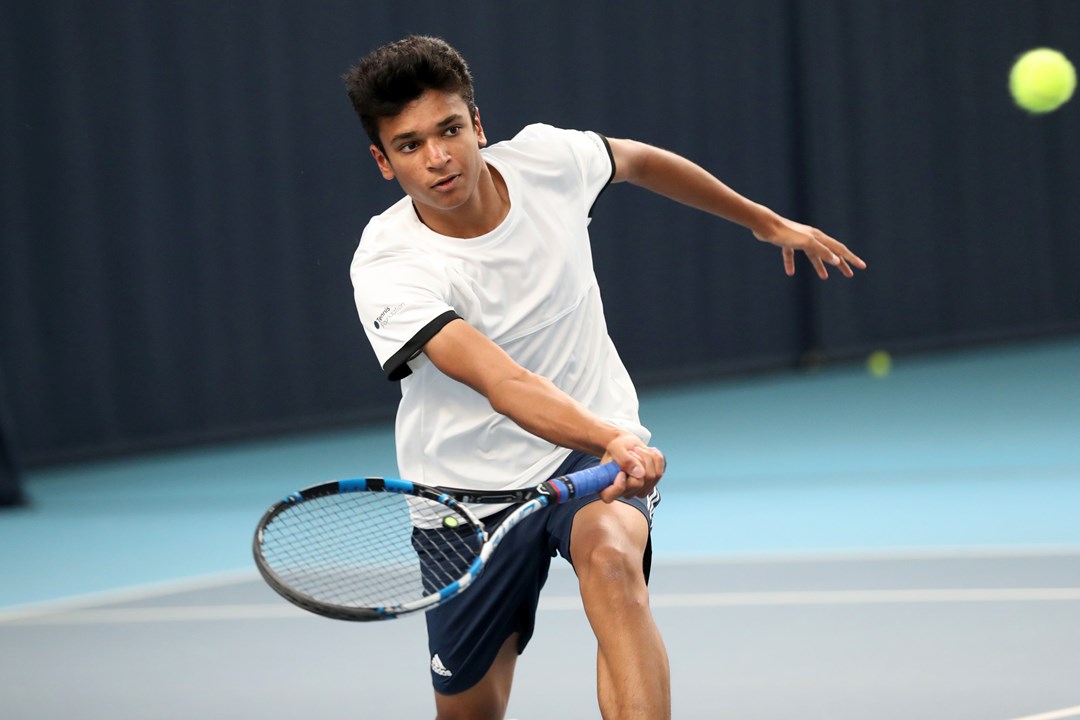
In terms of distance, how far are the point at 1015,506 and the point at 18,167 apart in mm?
4350

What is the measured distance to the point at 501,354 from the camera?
267cm

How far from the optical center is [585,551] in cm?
271

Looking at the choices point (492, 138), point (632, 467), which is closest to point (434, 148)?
point (632, 467)

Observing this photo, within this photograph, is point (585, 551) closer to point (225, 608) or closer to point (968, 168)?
point (225, 608)

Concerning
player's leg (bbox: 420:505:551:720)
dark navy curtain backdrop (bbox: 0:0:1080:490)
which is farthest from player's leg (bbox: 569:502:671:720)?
dark navy curtain backdrop (bbox: 0:0:1080:490)

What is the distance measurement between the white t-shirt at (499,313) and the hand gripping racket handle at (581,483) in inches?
9.7

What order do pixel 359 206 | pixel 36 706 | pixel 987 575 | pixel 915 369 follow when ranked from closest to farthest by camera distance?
pixel 36 706 → pixel 987 575 → pixel 359 206 → pixel 915 369

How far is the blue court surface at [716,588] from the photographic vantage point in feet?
12.2

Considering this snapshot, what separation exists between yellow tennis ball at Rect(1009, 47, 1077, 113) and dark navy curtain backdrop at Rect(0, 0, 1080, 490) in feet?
0.37

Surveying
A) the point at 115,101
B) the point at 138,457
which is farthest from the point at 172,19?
the point at 138,457

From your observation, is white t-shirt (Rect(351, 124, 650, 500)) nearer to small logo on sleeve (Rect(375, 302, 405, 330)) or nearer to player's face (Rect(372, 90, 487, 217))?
small logo on sleeve (Rect(375, 302, 405, 330))

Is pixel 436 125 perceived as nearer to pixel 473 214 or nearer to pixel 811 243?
pixel 473 214

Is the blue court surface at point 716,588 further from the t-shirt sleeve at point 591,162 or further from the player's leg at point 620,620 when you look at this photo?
the t-shirt sleeve at point 591,162

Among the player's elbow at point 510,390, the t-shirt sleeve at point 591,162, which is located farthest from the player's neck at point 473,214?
the player's elbow at point 510,390
